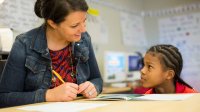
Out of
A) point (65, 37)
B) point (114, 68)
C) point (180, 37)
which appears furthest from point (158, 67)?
point (180, 37)

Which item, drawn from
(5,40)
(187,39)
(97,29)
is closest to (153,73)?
(5,40)

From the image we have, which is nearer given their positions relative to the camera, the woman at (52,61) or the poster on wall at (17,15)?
the woman at (52,61)

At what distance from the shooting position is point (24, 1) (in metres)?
2.64

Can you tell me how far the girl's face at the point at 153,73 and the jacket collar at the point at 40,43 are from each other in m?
0.66

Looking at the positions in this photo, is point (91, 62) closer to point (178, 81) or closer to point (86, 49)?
point (86, 49)

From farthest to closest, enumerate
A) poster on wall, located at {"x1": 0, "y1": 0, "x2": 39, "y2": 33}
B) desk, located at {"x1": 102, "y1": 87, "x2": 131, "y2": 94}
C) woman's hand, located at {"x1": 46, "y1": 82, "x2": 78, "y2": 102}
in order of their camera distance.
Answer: desk, located at {"x1": 102, "y1": 87, "x2": 131, "y2": 94}, poster on wall, located at {"x1": 0, "y1": 0, "x2": 39, "y2": 33}, woman's hand, located at {"x1": 46, "y1": 82, "x2": 78, "y2": 102}

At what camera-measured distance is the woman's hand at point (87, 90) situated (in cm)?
115

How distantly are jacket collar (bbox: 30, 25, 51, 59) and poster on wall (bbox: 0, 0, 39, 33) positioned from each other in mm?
1238

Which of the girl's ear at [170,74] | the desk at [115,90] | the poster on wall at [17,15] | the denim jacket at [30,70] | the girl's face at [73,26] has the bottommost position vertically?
the desk at [115,90]

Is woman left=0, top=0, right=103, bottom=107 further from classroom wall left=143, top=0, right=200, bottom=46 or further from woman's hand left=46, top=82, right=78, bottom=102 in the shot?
classroom wall left=143, top=0, right=200, bottom=46

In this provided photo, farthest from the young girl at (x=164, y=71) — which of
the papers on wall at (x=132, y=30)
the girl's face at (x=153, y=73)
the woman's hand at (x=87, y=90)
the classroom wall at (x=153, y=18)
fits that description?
the classroom wall at (x=153, y=18)

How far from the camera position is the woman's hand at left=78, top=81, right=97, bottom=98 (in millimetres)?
1148

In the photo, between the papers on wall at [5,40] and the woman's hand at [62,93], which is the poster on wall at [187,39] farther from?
the woman's hand at [62,93]

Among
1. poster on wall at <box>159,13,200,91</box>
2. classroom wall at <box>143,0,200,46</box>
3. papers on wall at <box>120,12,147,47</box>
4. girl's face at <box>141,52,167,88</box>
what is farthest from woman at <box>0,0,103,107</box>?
classroom wall at <box>143,0,200,46</box>
